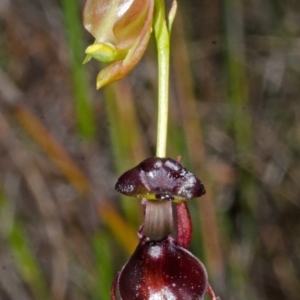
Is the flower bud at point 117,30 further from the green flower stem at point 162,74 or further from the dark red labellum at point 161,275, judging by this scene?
the dark red labellum at point 161,275

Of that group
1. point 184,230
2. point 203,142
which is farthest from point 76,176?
point 203,142

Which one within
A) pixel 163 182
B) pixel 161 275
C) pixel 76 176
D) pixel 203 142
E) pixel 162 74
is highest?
pixel 203 142

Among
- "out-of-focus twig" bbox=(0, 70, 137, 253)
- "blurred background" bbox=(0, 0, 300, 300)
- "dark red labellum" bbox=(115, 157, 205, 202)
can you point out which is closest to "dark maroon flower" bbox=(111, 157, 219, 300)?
"dark red labellum" bbox=(115, 157, 205, 202)

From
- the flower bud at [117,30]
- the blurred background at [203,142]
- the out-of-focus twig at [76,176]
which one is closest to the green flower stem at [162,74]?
the flower bud at [117,30]

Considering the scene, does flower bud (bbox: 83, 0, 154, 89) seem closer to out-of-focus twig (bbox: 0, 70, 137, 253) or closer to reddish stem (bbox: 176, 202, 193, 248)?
reddish stem (bbox: 176, 202, 193, 248)

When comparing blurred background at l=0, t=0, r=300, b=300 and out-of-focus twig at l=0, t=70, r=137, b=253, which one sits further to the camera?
blurred background at l=0, t=0, r=300, b=300

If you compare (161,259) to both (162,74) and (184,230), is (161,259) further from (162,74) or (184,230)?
(162,74)

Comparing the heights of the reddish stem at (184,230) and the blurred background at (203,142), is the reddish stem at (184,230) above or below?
below
